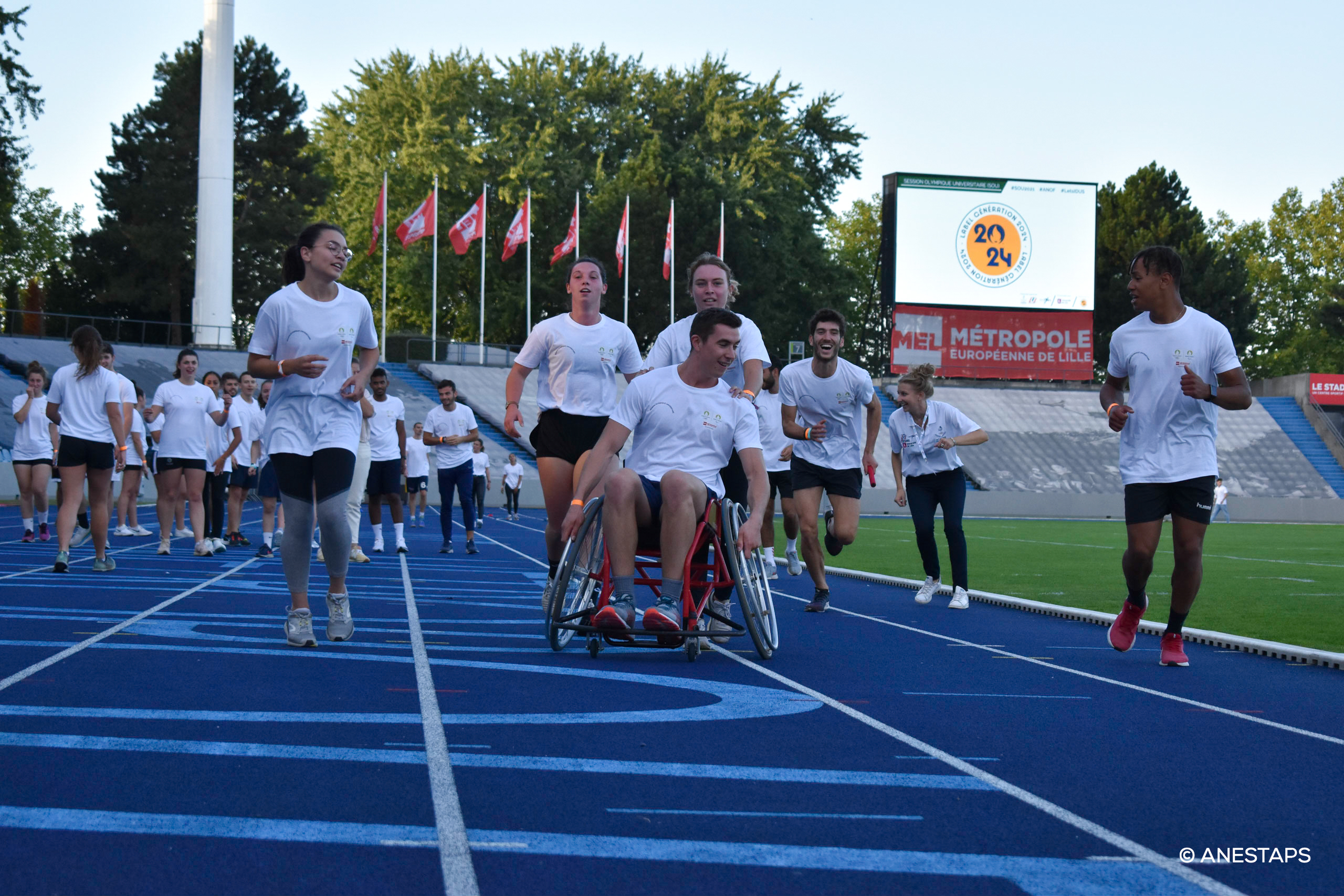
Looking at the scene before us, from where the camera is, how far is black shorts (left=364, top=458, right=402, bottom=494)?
14969mm

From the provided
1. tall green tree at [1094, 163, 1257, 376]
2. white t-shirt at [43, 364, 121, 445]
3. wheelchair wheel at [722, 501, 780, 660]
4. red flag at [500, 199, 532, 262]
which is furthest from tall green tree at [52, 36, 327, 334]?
wheelchair wheel at [722, 501, 780, 660]

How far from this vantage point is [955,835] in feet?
11.3

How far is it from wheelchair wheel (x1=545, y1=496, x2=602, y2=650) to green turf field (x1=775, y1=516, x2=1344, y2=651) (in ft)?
13.5

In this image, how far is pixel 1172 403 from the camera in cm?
691

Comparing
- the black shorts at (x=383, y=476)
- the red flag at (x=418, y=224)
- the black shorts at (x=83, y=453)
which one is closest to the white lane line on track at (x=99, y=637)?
the black shorts at (x=83, y=453)

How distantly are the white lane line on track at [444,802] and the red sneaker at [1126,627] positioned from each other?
3482mm

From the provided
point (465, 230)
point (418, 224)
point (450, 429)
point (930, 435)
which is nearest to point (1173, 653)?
point (930, 435)

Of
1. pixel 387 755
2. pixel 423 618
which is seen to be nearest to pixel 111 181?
pixel 423 618

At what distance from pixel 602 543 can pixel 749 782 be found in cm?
320

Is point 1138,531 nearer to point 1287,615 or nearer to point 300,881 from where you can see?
point 1287,615

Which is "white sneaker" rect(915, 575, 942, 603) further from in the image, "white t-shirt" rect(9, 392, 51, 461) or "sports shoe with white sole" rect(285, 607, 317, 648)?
"white t-shirt" rect(9, 392, 51, 461)

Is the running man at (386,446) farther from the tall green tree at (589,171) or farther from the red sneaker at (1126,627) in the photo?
the tall green tree at (589,171)

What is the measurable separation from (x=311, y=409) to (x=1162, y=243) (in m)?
63.0

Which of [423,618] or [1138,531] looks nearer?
[1138,531]
